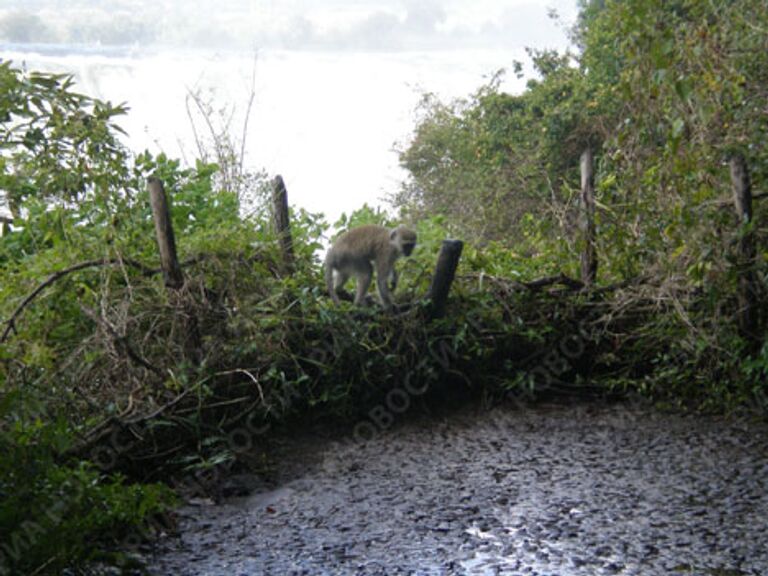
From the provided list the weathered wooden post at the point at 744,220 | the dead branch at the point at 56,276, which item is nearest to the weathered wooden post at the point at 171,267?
the dead branch at the point at 56,276

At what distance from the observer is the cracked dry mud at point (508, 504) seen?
3.20 m

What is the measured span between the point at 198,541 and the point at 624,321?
276 centimetres

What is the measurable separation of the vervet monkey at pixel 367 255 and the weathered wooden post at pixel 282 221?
304mm

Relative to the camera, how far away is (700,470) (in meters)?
3.98

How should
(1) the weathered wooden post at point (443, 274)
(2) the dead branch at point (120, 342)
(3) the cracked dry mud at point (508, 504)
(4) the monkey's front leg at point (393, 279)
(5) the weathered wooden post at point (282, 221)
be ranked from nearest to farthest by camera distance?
(3) the cracked dry mud at point (508, 504), (2) the dead branch at point (120, 342), (1) the weathered wooden post at point (443, 274), (4) the monkey's front leg at point (393, 279), (5) the weathered wooden post at point (282, 221)

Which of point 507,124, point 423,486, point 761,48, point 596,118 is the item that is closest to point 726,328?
point 761,48

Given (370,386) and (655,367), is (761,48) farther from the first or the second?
(370,386)

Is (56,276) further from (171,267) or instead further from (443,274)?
(443,274)

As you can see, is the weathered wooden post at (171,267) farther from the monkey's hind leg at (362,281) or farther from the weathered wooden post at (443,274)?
the weathered wooden post at (443,274)

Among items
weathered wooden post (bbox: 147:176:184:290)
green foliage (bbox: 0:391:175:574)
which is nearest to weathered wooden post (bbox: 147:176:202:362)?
weathered wooden post (bbox: 147:176:184:290)

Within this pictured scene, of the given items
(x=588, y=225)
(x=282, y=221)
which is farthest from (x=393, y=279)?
(x=588, y=225)

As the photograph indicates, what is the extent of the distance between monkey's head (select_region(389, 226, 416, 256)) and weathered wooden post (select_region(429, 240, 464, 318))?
0.16m

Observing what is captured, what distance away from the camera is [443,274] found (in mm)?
4824

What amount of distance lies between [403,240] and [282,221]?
0.78 m
